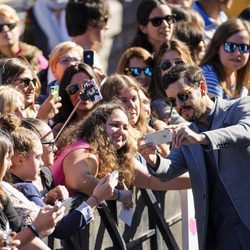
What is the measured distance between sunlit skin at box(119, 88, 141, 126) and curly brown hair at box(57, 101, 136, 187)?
51cm

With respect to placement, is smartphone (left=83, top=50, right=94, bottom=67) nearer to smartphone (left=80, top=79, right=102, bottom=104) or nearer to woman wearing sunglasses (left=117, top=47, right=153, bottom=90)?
woman wearing sunglasses (left=117, top=47, right=153, bottom=90)

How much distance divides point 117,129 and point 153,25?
2989 mm

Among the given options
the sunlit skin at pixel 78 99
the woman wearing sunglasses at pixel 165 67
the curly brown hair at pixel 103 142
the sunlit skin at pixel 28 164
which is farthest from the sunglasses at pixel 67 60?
the sunlit skin at pixel 28 164

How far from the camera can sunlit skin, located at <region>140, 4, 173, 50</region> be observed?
36.1 ft

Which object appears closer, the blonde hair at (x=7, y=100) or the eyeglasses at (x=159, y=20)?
the blonde hair at (x=7, y=100)

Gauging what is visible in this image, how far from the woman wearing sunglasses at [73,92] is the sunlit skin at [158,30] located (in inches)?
72.3

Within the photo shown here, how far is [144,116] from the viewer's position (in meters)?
9.17

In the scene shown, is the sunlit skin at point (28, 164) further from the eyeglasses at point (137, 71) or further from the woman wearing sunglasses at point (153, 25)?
the woman wearing sunglasses at point (153, 25)

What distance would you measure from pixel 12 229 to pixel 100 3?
15.8 ft

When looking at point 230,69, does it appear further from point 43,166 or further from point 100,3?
point 43,166

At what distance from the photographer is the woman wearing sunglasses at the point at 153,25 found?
1105 cm

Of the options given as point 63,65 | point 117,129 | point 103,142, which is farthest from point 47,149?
point 63,65

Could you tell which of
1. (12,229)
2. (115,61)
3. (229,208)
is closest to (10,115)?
(12,229)

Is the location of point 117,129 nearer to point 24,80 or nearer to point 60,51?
point 24,80
